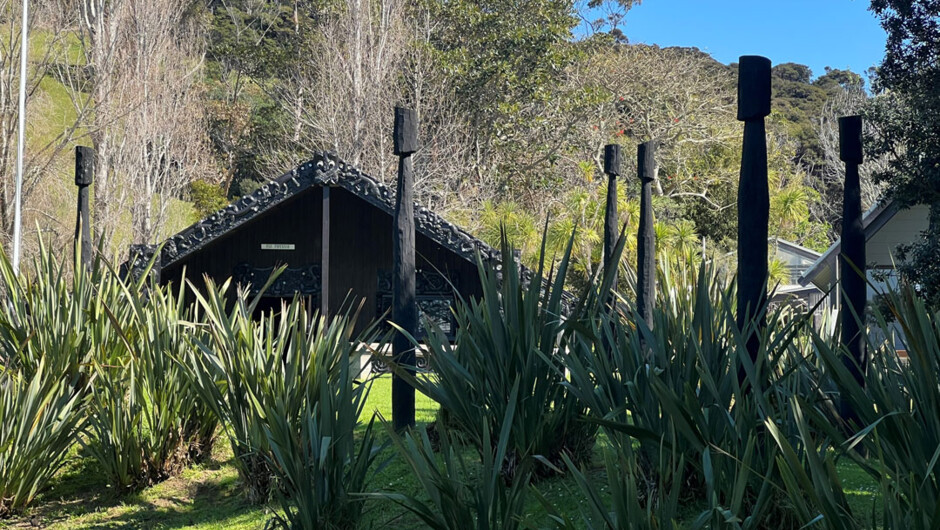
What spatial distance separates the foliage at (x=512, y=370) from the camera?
4.68 m

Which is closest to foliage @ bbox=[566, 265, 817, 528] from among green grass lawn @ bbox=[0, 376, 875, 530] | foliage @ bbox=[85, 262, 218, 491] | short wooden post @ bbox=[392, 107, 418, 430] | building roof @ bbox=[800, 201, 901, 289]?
green grass lawn @ bbox=[0, 376, 875, 530]

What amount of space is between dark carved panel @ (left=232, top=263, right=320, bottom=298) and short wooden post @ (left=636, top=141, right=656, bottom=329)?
6.10 metres

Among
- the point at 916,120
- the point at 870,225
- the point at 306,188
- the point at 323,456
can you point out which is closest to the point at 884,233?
the point at 870,225

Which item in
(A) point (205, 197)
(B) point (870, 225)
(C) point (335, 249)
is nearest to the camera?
(C) point (335, 249)

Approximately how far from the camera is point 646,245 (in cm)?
880

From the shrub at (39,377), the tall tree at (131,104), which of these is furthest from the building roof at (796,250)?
the shrub at (39,377)

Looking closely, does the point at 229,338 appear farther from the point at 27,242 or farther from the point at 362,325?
the point at 27,242

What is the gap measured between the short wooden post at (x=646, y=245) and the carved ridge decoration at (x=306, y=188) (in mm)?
2699

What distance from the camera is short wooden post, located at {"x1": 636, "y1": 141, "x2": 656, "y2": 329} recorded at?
28.2ft

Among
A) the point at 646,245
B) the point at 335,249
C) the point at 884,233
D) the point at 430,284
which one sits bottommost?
the point at 430,284

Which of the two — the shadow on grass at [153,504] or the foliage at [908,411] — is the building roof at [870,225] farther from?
the foliage at [908,411]

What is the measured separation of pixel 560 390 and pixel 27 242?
13.3 metres

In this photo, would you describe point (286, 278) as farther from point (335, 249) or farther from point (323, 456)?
point (323, 456)

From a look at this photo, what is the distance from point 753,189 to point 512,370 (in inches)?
61.6
